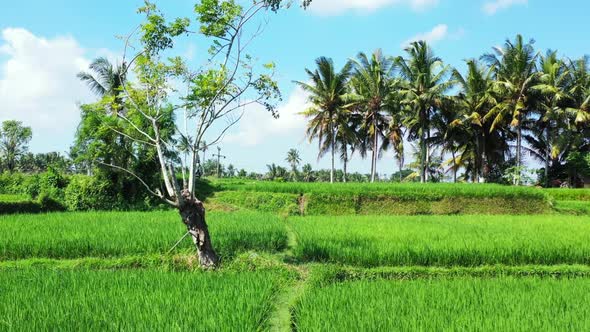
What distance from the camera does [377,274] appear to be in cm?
684

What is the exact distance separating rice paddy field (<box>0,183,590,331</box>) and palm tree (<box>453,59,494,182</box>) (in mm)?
17650

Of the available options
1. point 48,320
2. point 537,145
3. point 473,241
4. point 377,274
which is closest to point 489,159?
point 537,145

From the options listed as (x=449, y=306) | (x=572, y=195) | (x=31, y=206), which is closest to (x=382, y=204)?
(x=572, y=195)

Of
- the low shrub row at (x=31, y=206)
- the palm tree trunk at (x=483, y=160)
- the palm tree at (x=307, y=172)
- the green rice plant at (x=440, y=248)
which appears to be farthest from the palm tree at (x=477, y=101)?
the palm tree at (x=307, y=172)

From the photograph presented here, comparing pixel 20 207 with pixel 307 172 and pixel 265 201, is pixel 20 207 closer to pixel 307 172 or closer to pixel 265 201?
pixel 265 201

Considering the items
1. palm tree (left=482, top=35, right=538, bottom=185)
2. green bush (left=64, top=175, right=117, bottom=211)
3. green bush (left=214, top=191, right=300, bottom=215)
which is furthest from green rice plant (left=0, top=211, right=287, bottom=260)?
palm tree (left=482, top=35, right=538, bottom=185)

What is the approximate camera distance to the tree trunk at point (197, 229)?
6719mm

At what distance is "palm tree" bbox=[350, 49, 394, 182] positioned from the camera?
25906mm

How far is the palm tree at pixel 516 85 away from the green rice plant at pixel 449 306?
2115 cm

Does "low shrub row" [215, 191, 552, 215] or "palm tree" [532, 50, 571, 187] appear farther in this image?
"palm tree" [532, 50, 571, 187]

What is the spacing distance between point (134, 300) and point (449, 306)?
10.8 ft

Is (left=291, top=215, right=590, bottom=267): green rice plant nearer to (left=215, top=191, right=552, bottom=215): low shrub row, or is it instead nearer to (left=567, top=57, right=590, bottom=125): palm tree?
(left=215, top=191, right=552, bottom=215): low shrub row

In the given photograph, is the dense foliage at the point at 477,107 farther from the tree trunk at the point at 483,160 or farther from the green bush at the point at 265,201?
the green bush at the point at 265,201

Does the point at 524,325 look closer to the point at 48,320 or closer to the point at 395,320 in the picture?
the point at 395,320
